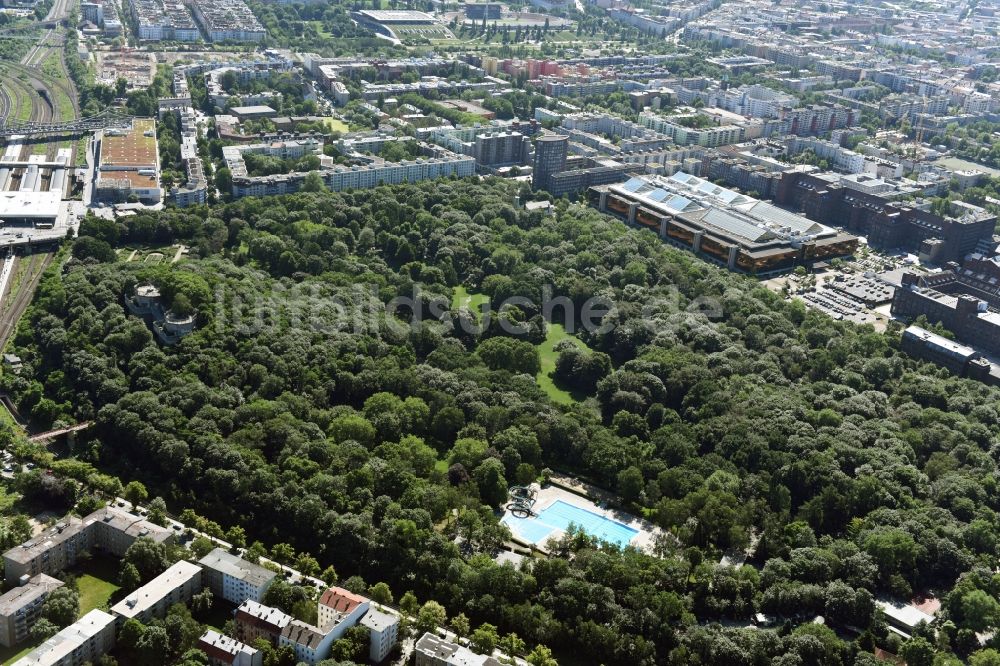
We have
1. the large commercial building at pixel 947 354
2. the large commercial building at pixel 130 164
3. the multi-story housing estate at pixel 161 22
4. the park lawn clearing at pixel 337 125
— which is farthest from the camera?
the multi-story housing estate at pixel 161 22

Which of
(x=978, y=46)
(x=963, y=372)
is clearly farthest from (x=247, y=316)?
(x=978, y=46)

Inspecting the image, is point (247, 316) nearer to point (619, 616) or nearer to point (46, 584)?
point (46, 584)

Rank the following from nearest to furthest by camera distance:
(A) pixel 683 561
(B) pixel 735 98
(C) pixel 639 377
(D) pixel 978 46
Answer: (A) pixel 683 561 → (C) pixel 639 377 → (B) pixel 735 98 → (D) pixel 978 46

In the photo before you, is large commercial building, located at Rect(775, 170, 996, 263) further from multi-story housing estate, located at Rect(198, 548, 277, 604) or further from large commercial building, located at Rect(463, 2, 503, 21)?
large commercial building, located at Rect(463, 2, 503, 21)

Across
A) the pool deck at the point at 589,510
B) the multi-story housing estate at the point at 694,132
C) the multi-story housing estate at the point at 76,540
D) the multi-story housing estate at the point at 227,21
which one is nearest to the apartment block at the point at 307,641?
the multi-story housing estate at the point at 76,540

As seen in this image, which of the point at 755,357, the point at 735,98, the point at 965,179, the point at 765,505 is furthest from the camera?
the point at 735,98

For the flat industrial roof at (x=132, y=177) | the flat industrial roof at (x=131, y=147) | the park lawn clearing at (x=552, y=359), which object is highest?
the flat industrial roof at (x=131, y=147)

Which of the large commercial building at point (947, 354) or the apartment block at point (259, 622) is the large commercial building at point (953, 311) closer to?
the large commercial building at point (947, 354)

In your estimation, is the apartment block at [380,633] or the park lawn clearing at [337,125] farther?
the park lawn clearing at [337,125]
